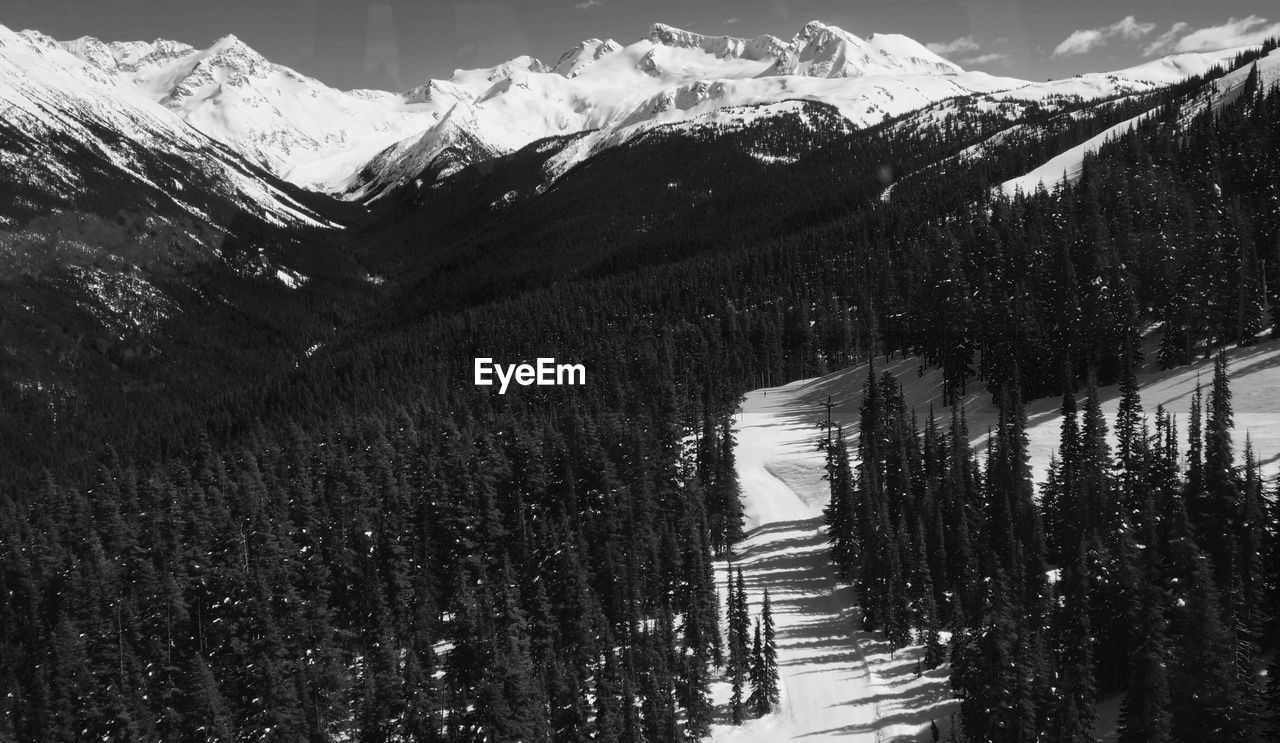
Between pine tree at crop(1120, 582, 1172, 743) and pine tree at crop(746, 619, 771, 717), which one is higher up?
pine tree at crop(1120, 582, 1172, 743)

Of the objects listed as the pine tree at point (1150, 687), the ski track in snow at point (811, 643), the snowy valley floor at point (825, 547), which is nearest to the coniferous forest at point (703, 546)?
the pine tree at point (1150, 687)

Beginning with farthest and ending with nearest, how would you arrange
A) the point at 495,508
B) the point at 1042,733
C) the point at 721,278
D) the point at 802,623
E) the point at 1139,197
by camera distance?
the point at 721,278, the point at 1139,197, the point at 495,508, the point at 802,623, the point at 1042,733

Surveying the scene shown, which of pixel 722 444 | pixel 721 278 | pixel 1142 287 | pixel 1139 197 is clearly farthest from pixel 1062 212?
pixel 721 278

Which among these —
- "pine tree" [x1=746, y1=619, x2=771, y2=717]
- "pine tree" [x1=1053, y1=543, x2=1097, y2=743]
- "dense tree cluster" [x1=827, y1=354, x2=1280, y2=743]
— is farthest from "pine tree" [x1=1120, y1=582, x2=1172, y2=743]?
"pine tree" [x1=746, y1=619, x2=771, y2=717]

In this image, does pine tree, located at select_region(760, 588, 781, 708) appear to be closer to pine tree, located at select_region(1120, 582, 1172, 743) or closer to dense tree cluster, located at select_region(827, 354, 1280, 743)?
dense tree cluster, located at select_region(827, 354, 1280, 743)

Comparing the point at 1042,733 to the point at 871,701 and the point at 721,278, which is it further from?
the point at 721,278
